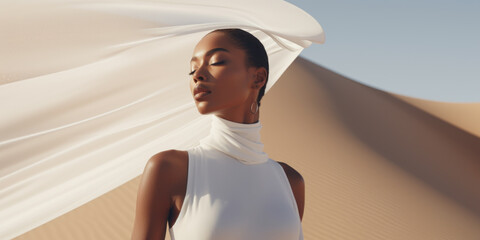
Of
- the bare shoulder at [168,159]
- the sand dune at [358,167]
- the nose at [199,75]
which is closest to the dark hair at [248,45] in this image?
the nose at [199,75]

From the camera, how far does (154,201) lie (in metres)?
1.79

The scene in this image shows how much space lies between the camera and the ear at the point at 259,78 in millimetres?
2113

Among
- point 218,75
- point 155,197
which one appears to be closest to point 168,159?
point 155,197

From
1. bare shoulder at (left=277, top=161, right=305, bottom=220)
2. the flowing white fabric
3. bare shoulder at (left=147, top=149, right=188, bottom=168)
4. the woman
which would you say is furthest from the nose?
bare shoulder at (left=277, top=161, right=305, bottom=220)

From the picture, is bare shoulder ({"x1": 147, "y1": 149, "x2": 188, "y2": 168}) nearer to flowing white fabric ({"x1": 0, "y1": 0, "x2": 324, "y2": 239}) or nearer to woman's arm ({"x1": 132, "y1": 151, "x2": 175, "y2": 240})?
woman's arm ({"x1": 132, "y1": 151, "x2": 175, "y2": 240})

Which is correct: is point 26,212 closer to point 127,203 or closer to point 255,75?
point 255,75

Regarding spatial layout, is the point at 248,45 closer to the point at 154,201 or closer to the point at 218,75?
the point at 218,75

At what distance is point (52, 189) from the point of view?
76.0 inches

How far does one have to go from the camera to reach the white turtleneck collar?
198 centimetres

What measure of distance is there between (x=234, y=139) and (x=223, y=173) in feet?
0.47

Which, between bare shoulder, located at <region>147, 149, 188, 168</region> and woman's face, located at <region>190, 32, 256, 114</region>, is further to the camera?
woman's face, located at <region>190, 32, 256, 114</region>

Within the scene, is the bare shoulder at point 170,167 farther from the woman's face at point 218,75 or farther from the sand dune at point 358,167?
the sand dune at point 358,167

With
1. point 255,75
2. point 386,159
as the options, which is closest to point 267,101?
point 386,159

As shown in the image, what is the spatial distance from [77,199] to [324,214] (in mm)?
9009
